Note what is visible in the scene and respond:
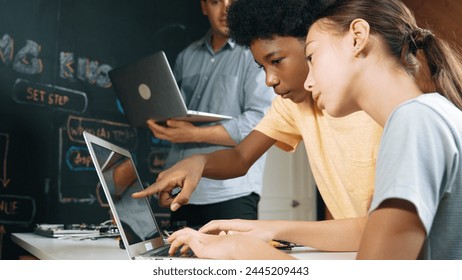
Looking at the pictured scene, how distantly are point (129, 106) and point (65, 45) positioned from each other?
0.75 metres

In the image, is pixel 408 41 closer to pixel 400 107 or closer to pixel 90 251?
pixel 400 107

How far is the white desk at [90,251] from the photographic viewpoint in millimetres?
946

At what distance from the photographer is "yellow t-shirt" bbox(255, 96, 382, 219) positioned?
116 centimetres

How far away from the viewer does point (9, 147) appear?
2.10 metres

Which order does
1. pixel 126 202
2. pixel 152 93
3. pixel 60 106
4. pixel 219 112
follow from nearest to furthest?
pixel 126 202 → pixel 152 93 → pixel 219 112 → pixel 60 106

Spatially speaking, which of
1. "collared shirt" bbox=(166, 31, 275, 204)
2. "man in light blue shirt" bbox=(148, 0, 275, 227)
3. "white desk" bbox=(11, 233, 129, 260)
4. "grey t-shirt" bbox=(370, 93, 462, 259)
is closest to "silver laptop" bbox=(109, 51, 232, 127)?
"man in light blue shirt" bbox=(148, 0, 275, 227)

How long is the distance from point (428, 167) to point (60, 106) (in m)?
2.00

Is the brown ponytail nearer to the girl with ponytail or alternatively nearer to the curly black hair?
the girl with ponytail

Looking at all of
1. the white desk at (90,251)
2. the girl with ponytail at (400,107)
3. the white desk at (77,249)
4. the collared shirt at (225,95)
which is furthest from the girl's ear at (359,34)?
the collared shirt at (225,95)

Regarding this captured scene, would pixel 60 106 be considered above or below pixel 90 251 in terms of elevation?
above

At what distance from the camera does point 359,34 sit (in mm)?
727

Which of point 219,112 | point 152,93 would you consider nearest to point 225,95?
point 219,112

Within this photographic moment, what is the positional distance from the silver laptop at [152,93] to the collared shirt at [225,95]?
0.62 ft

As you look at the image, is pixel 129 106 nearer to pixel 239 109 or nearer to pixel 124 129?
pixel 239 109
